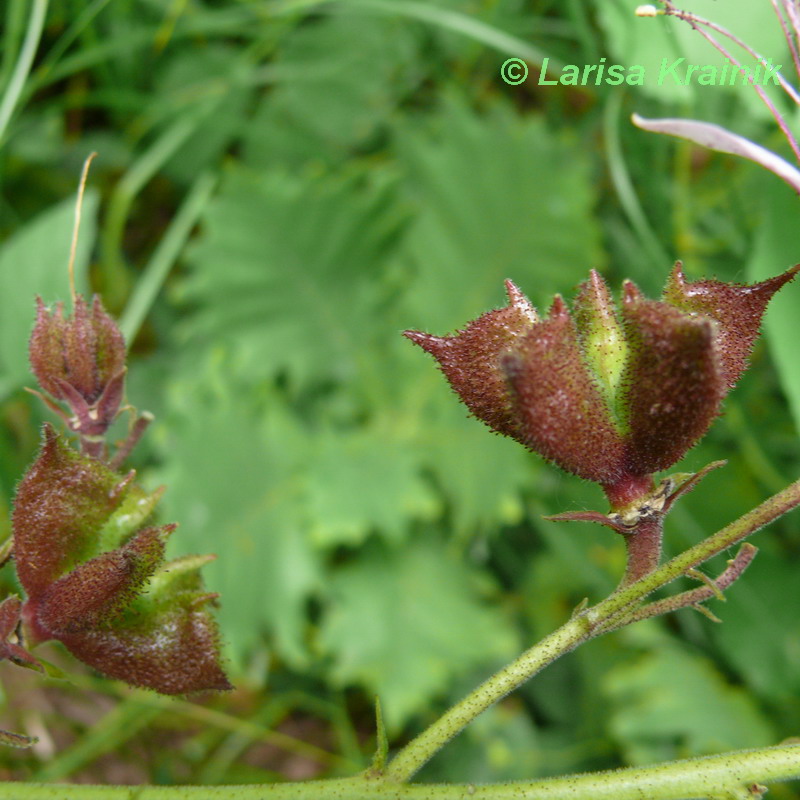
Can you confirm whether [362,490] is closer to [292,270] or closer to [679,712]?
[292,270]

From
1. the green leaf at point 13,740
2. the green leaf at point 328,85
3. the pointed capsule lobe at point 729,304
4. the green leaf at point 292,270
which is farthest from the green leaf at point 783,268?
the green leaf at point 328,85

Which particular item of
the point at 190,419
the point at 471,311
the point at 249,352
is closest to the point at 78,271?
the point at 190,419

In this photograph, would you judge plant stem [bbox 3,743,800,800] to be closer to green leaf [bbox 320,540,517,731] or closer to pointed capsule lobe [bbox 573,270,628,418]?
pointed capsule lobe [bbox 573,270,628,418]

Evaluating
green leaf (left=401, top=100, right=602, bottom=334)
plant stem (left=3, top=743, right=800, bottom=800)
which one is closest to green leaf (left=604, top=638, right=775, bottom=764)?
green leaf (left=401, top=100, right=602, bottom=334)

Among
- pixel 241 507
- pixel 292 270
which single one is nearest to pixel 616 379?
pixel 241 507

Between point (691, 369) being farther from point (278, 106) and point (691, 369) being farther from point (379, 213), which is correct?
point (278, 106)

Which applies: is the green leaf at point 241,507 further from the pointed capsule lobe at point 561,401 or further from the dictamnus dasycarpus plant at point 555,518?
the pointed capsule lobe at point 561,401
